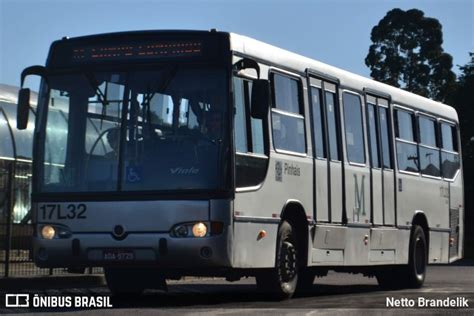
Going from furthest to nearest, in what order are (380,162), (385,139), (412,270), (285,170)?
1. (412,270)
2. (385,139)
3. (380,162)
4. (285,170)

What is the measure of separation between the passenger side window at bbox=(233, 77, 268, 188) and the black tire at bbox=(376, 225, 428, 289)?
6.57 meters

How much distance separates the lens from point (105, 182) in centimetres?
1506

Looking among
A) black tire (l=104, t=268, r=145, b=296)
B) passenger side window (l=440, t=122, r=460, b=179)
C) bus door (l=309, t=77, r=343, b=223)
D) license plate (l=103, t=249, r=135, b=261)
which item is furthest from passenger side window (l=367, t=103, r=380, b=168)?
license plate (l=103, t=249, r=135, b=261)

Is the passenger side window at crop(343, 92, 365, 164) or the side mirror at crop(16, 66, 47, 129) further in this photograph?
the passenger side window at crop(343, 92, 365, 164)

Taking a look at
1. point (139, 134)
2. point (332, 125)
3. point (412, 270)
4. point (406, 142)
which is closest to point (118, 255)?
point (139, 134)

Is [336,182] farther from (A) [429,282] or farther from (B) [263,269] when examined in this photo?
(A) [429,282]

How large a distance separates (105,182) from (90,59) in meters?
1.65

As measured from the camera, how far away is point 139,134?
15.0m

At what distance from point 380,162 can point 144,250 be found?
646cm

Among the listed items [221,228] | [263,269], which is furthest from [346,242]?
[221,228]

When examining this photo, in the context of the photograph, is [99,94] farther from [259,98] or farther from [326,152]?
[326,152]

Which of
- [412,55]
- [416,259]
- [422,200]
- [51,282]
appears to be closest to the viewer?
[51,282]

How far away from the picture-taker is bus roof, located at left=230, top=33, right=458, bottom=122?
1558 centimetres

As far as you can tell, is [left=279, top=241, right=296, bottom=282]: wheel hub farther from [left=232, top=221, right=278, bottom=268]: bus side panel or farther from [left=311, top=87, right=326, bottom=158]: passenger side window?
[left=311, top=87, right=326, bottom=158]: passenger side window
